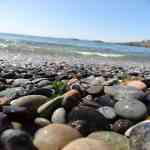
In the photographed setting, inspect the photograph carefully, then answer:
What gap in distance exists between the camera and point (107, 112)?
12.3 feet

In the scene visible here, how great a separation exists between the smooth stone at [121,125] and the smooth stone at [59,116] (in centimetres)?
55

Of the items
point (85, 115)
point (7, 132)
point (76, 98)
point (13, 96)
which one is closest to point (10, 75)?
point (13, 96)

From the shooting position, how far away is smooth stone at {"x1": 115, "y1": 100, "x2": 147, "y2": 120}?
366cm

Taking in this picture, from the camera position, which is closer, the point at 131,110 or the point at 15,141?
the point at 15,141

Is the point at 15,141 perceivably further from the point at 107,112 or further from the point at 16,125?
the point at 107,112

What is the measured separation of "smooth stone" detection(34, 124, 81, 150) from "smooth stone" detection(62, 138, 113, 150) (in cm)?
15

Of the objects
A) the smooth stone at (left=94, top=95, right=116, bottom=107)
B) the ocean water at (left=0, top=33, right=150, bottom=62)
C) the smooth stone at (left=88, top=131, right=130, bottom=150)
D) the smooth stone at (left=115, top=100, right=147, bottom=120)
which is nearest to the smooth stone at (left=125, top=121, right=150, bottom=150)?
the smooth stone at (left=88, top=131, right=130, bottom=150)

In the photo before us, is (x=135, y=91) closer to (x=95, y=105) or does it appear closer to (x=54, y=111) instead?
(x=95, y=105)

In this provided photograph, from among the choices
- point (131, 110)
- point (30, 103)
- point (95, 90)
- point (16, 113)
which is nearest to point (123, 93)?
point (95, 90)

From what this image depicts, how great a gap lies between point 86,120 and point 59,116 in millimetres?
356

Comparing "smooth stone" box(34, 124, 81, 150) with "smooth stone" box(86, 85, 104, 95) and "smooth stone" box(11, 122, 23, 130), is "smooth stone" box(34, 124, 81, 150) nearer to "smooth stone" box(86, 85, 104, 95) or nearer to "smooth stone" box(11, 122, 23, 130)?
"smooth stone" box(11, 122, 23, 130)

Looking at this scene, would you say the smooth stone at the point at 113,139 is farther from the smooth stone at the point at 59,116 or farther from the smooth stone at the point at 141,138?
the smooth stone at the point at 59,116

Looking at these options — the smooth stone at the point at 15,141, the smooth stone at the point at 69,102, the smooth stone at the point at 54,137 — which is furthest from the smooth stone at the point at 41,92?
the smooth stone at the point at 15,141

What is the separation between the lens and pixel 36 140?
2867mm
